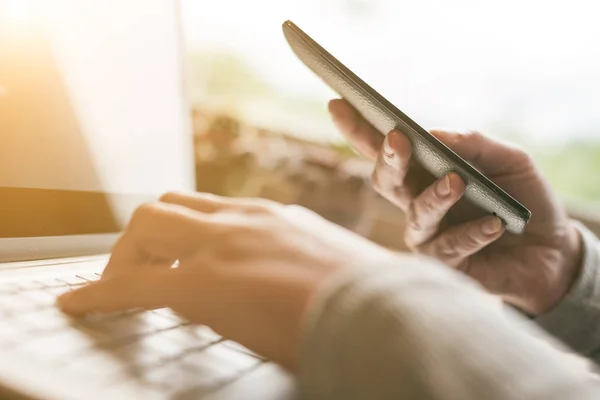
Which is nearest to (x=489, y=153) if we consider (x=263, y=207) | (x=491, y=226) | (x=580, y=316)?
(x=491, y=226)

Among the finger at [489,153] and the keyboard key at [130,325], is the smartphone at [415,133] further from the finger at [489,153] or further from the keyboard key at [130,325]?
the keyboard key at [130,325]

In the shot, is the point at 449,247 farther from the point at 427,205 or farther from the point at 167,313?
the point at 167,313

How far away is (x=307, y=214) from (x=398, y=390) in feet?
0.81

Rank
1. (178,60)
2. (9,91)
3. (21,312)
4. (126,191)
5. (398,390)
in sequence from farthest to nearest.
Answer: (178,60)
(126,191)
(9,91)
(21,312)
(398,390)

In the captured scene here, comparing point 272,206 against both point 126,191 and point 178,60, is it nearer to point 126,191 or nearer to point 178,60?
point 126,191

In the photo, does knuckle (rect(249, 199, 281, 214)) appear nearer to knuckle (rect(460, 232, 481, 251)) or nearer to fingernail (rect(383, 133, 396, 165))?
fingernail (rect(383, 133, 396, 165))

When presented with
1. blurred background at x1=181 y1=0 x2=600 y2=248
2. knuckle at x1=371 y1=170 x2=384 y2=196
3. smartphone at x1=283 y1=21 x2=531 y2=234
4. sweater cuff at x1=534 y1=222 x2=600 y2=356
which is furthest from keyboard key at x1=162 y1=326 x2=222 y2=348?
blurred background at x1=181 y1=0 x2=600 y2=248

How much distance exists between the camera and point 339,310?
0.87 feet

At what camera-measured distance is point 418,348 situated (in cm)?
24

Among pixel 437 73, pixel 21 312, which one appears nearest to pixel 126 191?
pixel 21 312

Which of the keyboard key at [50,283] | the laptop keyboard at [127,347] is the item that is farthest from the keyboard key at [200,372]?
the keyboard key at [50,283]

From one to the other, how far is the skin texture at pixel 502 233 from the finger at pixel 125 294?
345 mm

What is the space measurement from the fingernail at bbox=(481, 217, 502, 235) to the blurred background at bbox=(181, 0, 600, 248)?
0.54 meters

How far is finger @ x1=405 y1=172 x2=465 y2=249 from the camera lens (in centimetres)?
55
